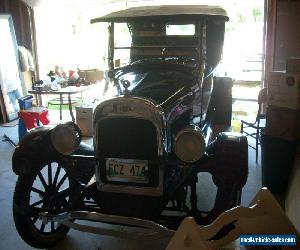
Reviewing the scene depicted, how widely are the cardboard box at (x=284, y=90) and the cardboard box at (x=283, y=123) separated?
0.06 metres

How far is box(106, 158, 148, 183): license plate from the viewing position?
2.32 meters

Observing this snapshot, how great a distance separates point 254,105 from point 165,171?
5282 millimetres

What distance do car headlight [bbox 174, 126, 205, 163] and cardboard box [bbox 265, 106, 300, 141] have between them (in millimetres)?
1380

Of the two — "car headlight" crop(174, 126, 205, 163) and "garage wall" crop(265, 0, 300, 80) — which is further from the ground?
"garage wall" crop(265, 0, 300, 80)

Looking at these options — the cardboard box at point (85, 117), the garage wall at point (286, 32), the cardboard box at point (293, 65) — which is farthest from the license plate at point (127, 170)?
the garage wall at point (286, 32)

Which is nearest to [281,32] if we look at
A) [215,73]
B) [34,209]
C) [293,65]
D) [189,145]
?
[215,73]

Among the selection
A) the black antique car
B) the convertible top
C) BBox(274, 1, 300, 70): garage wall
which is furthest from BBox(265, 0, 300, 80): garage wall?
the black antique car

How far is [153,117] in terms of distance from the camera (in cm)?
224

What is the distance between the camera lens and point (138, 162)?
7.60ft

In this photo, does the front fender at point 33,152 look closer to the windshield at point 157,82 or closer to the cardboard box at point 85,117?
the windshield at point 157,82

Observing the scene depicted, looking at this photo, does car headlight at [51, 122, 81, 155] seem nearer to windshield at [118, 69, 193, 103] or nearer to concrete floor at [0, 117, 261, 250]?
windshield at [118, 69, 193, 103]

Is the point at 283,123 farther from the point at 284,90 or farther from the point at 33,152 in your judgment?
the point at 33,152

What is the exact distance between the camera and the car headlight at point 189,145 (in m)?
2.21

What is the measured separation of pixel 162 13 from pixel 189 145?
1.39m
